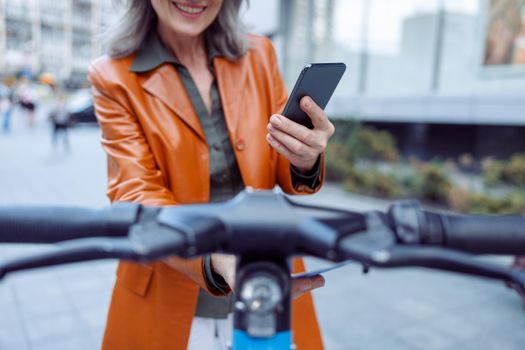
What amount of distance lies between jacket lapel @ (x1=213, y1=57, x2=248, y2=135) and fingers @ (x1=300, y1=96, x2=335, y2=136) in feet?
1.40

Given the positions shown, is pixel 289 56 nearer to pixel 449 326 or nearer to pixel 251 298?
Result: pixel 449 326

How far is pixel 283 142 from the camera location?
1199mm

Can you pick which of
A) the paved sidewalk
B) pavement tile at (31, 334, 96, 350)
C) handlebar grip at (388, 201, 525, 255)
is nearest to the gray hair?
handlebar grip at (388, 201, 525, 255)

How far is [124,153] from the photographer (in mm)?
1446

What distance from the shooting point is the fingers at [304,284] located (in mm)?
823

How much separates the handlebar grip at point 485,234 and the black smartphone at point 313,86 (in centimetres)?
46

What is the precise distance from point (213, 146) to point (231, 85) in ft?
0.74

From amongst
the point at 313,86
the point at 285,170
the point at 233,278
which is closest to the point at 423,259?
the point at 233,278

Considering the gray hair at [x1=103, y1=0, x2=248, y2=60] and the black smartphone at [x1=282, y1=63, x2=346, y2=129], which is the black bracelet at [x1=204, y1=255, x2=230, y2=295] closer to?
the black smartphone at [x1=282, y1=63, x2=346, y2=129]

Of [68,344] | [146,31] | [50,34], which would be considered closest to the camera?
[146,31]

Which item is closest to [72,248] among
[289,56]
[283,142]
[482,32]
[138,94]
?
[283,142]

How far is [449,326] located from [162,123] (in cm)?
311

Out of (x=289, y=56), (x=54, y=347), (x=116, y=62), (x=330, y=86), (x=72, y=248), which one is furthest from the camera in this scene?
(x=289, y=56)

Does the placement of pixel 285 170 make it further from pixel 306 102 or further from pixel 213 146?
pixel 306 102
